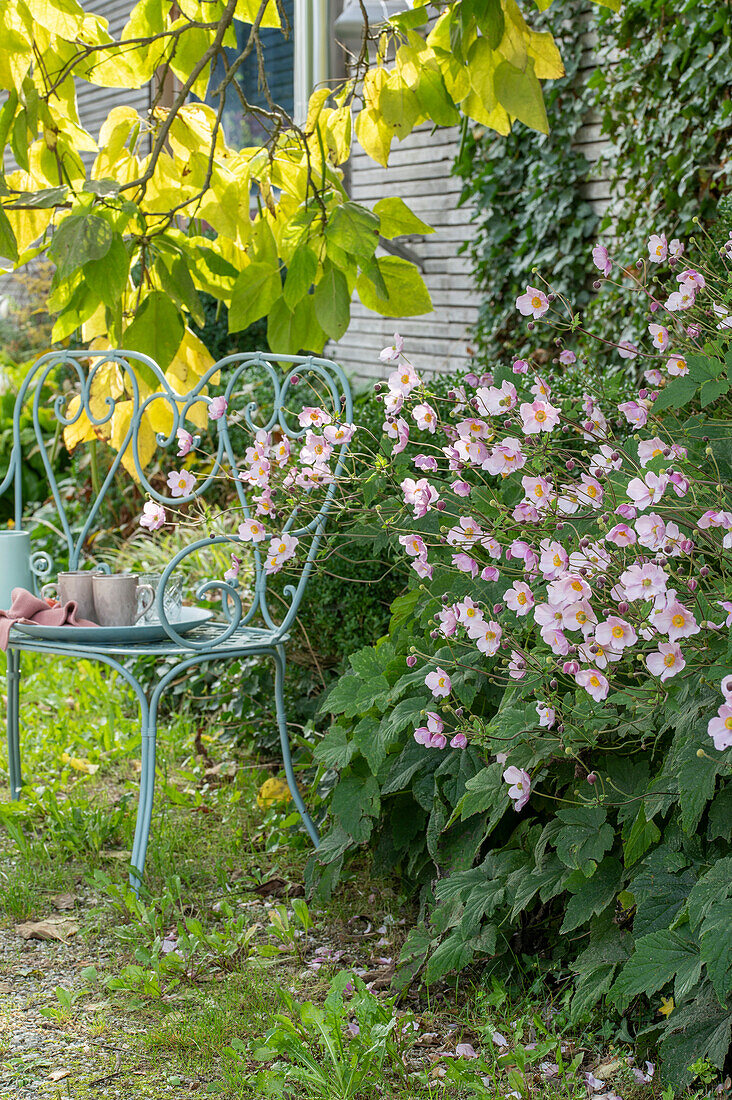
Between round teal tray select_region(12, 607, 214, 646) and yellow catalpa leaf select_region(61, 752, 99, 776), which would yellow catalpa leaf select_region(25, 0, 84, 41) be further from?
yellow catalpa leaf select_region(61, 752, 99, 776)

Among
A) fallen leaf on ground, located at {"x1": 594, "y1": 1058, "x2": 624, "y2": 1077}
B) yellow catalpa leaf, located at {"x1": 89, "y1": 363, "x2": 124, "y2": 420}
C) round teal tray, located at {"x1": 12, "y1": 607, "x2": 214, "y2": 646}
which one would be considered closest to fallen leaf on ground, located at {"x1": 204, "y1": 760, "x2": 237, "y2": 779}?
round teal tray, located at {"x1": 12, "y1": 607, "x2": 214, "y2": 646}

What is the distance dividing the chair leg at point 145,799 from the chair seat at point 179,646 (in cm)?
A: 16

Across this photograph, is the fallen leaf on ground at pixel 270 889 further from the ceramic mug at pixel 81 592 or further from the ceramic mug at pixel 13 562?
the ceramic mug at pixel 13 562

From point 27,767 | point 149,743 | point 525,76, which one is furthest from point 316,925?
point 525,76

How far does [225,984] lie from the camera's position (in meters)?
2.13

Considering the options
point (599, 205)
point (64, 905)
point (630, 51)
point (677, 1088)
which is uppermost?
point (630, 51)

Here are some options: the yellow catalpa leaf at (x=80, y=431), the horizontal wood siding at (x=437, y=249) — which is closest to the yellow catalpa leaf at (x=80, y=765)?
the yellow catalpa leaf at (x=80, y=431)

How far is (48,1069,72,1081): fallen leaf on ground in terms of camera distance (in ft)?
6.03

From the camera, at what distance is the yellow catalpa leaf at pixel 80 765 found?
3.33 meters

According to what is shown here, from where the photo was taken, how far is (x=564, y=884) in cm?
183

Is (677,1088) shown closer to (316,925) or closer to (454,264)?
(316,925)

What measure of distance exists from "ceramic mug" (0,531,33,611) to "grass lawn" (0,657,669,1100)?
1.88 ft

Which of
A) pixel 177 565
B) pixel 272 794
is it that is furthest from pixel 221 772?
pixel 177 565

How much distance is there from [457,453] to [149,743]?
1020 mm
